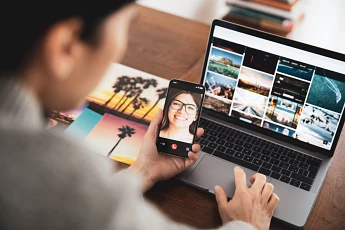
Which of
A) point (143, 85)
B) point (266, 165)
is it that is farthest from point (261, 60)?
point (143, 85)

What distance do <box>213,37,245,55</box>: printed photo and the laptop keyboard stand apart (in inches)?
7.6

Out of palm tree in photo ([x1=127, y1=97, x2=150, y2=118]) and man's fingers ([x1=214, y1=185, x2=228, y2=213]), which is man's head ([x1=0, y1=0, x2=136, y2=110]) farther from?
palm tree in photo ([x1=127, y1=97, x2=150, y2=118])

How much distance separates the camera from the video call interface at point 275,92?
1200 millimetres

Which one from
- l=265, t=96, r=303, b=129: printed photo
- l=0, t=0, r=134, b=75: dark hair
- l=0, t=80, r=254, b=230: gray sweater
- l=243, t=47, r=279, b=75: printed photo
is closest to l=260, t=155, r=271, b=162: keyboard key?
l=265, t=96, r=303, b=129: printed photo

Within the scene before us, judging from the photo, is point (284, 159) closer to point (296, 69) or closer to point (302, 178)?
point (302, 178)

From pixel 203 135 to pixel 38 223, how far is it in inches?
28.6

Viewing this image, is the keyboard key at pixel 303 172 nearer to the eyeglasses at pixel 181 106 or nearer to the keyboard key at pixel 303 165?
the keyboard key at pixel 303 165

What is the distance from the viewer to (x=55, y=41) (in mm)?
522

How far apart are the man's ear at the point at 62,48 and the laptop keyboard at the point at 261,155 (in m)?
0.70

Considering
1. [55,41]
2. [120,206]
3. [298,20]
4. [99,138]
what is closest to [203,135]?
[99,138]

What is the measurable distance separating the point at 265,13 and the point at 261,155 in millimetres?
876

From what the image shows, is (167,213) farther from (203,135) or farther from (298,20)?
(298,20)

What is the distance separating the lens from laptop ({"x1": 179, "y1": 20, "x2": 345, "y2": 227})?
1.17 m

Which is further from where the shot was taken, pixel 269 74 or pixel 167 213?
pixel 269 74
